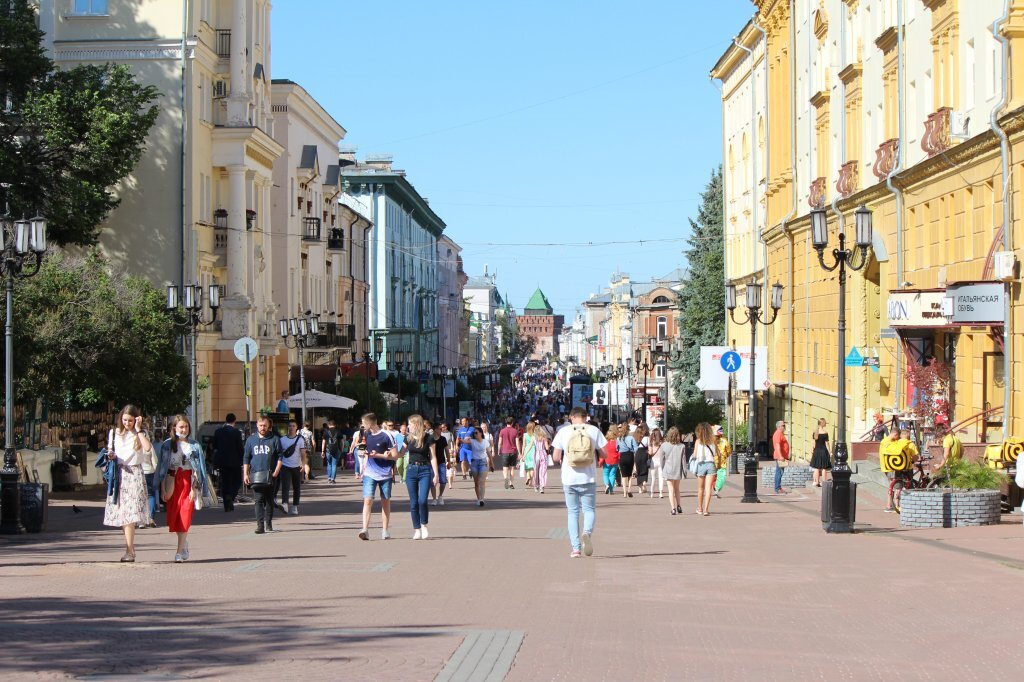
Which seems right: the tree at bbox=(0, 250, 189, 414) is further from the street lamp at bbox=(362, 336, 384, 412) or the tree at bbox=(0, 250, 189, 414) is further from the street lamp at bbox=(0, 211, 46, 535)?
the street lamp at bbox=(362, 336, 384, 412)

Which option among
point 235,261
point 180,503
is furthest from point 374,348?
point 180,503

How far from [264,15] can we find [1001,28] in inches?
1245

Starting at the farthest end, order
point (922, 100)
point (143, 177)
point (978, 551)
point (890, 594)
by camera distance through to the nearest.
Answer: point (143, 177) → point (922, 100) → point (978, 551) → point (890, 594)

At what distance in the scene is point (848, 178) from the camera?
37344 mm

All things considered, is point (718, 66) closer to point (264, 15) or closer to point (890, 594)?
point (264, 15)

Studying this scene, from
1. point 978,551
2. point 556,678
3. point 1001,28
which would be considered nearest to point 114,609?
point 556,678

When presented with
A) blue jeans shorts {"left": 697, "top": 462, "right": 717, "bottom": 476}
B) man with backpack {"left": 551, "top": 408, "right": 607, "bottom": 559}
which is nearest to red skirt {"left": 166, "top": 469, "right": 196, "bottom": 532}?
man with backpack {"left": 551, "top": 408, "right": 607, "bottom": 559}

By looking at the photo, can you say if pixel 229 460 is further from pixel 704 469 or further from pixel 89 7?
pixel 89 7

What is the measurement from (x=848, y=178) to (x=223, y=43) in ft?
65.4

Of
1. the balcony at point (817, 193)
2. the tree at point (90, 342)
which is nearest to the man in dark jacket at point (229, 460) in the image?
the tree at point (90, 342)

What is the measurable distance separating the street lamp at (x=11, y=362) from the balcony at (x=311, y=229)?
38.5 m

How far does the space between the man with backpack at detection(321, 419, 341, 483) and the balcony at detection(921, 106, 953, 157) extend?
15900 millimetres

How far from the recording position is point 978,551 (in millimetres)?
16859

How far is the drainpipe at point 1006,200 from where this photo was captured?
24.4m
